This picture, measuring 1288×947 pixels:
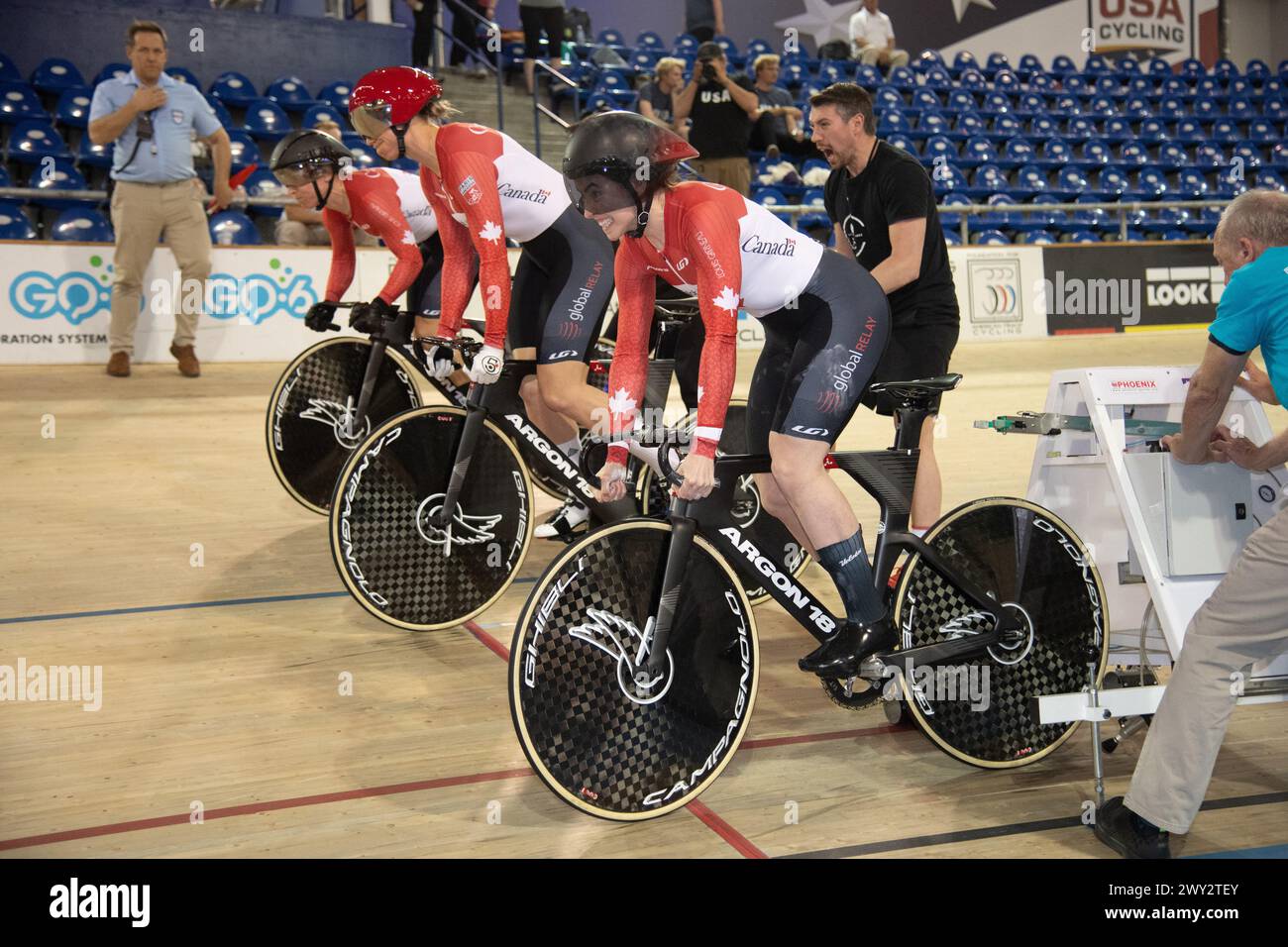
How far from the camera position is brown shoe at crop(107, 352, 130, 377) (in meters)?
8.17

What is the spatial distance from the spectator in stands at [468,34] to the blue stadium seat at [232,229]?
364 cm

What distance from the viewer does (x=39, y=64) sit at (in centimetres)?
1052

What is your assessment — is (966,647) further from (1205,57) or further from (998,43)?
(1205,57)

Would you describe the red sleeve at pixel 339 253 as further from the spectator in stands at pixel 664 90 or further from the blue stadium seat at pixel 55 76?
the blue stadium seat at pixel 55 76

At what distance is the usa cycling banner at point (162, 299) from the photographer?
8531 mm

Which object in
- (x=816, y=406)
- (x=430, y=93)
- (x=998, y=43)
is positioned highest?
(x=998, y=43)

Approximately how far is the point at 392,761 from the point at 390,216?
234 centimetres

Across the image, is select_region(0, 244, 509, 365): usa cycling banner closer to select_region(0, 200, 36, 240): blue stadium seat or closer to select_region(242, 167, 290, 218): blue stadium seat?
select_region(0, 200, 36, 240): blue stadium seat

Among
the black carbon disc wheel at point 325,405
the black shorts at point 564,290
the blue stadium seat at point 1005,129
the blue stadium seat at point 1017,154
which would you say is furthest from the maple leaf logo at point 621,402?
the blue stadium seat at point 1005,129

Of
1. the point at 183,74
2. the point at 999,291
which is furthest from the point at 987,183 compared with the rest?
the point at 183,74

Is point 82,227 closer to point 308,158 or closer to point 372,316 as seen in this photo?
point 308,158

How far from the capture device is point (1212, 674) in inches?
95.3

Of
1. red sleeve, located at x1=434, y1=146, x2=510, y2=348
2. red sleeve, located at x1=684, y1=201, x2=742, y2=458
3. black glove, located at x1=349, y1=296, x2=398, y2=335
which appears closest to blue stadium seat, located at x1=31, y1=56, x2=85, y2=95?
black glove, located at x1=349, y1=296, x2=398, y2=335

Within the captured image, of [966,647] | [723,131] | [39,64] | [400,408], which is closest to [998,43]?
[723,131]
